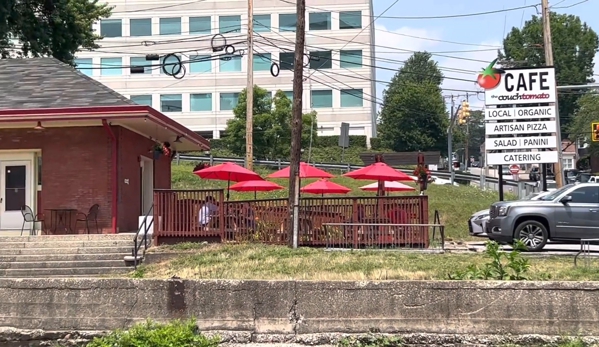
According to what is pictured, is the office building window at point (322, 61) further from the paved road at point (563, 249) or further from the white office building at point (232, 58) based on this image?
the paved road at point (563, 249)

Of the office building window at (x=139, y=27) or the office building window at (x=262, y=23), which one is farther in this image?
Answer: the office building window at (x=139, y=27)

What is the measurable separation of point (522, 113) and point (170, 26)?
4459 centimetres

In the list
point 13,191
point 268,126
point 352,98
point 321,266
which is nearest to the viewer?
point 321,266

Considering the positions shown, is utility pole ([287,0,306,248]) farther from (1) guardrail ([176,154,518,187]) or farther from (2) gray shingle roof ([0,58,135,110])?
(1) guardrail ([176,154,518,187])

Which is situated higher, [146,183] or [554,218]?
[146,183]

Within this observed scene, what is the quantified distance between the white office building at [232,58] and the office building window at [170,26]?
3.6 inches

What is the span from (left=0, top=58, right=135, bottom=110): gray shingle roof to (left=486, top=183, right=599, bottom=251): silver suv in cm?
1044

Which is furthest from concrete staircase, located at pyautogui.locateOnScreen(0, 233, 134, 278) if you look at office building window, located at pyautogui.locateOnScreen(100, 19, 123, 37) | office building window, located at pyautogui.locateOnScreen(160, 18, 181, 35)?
office building window, located at pyautogui.locateOnScreen(100, 19, 123, 37)

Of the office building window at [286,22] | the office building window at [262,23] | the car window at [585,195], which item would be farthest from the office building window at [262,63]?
the car window at [585,195]

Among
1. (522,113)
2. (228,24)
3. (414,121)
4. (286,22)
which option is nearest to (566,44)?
(414,121)

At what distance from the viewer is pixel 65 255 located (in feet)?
47.4

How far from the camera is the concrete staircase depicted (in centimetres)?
1385

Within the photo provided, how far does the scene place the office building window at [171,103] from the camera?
58219 millimetres

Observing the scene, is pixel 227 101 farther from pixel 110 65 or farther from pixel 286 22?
pixel 110 65
